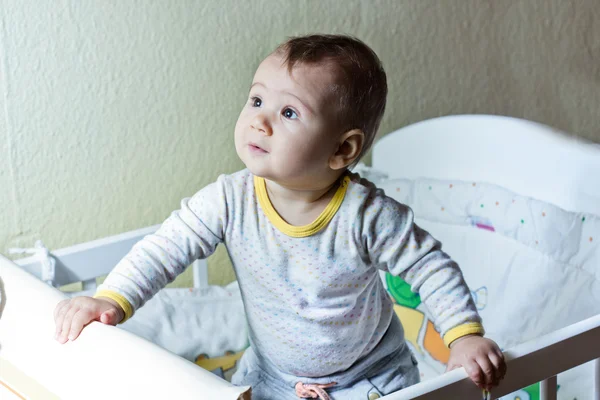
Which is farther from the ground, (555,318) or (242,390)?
(242,390)

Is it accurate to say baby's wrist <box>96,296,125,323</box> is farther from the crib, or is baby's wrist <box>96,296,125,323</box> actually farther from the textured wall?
the textured wall

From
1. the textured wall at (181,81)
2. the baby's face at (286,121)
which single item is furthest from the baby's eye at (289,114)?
the textured wall at (181,81)

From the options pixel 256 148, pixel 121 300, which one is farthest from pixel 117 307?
pixel 256 148

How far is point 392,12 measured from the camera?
1.48 m

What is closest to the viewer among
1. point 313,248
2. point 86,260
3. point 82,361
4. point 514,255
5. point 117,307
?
point 82,361

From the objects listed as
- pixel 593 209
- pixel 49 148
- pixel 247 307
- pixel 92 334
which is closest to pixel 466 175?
pixel 593 209

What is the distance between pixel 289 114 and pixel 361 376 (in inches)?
13.2

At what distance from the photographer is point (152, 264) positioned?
34.8 inches

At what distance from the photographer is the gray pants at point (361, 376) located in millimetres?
987

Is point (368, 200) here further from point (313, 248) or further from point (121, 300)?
point (121, 300)

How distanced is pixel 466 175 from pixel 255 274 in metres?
0.57

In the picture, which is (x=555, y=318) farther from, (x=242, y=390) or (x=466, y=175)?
(x=242, y=390)

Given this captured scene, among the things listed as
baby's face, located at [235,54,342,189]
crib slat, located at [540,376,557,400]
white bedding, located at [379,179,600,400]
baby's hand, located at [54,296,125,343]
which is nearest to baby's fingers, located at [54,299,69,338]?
baby's hand, located at [54,296,125,343]

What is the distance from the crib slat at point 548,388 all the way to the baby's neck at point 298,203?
11.6 inches
